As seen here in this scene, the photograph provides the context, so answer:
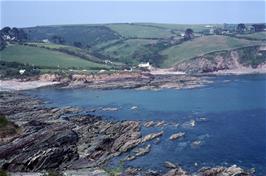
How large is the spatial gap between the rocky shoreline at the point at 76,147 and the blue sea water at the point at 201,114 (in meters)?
2.93

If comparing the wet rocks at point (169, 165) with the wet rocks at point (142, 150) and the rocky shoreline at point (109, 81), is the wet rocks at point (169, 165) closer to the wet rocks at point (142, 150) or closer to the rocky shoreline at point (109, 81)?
the wet rocks at point (142, 150)

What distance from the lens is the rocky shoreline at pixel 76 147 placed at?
2557 inches

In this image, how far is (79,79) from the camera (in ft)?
540

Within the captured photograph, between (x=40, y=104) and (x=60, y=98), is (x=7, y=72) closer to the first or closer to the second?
(x=60, y=98)

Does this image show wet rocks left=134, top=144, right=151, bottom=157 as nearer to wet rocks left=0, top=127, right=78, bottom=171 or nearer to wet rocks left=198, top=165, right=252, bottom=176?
wet rocks left=0, top=127, right=78, bottom=171

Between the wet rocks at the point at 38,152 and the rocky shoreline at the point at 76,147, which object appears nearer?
the rocky shoreline at the point at 76,147

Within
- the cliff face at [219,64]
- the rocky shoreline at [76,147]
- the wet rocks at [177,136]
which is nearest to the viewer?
the rocky shoreline at [76,147]

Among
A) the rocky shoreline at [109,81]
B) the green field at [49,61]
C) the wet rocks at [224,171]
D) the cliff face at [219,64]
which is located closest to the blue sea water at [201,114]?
the wet rocks at [224,171]

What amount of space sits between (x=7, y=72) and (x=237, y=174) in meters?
123

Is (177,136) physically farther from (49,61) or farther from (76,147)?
(49,61)

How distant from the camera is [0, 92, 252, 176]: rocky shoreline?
6494cm

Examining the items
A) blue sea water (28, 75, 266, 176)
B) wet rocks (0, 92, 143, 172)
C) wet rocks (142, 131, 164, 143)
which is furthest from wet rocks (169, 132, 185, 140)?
wet rocks (0, 92, 143, 172)

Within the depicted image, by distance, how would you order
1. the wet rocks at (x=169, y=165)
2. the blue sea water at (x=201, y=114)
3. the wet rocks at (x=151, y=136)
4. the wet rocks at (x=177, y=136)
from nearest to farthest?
the wet rocks at (x=169, y=165) → the blue sea water at (x=201, y=114) → the wet rocks at (x=151, y=136) → the wet rocks at (x=177, y=136)

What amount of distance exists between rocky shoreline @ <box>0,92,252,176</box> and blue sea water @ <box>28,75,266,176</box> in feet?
9.62
